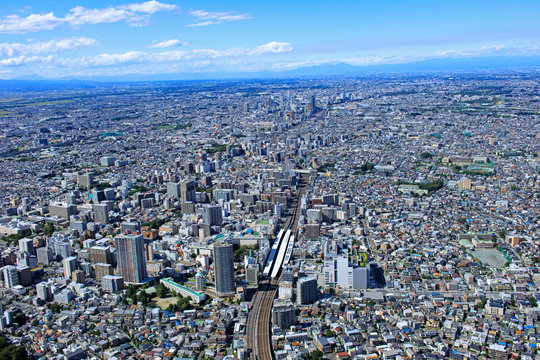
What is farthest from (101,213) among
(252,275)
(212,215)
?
(252,275)

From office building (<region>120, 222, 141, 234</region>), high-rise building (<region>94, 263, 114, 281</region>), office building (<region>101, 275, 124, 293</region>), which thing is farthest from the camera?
office building (<region>120, 222, 141, 234</region>)

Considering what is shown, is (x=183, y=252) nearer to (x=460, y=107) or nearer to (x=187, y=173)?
(x=187, y=173)

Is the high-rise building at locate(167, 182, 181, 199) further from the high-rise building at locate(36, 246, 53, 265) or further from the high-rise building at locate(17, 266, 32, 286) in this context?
the high-rise building at locate(17, 266, 32, 286)

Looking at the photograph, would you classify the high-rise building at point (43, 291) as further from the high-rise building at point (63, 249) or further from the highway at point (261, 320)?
the highway at point (261, 320)

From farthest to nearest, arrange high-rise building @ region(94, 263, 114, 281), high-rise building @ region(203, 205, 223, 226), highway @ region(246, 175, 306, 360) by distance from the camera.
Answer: high-rise building @ region(203, 205, 223, 226)
high-rise building @ region(94, 263, 114, 281)
highway @ region(246, 175, 306, 360)

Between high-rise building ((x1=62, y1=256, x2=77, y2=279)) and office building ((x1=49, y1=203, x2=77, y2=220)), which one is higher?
office building ((x1=49, y1=203, x2=77, y2=220))

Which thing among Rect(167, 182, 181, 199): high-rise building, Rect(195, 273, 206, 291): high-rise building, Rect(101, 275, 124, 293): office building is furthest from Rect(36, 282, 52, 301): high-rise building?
Rect(167, 182, 181, 199): high-rise building

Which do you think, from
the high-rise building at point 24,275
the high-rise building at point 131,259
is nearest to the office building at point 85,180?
the high-rise building at point 24,275
